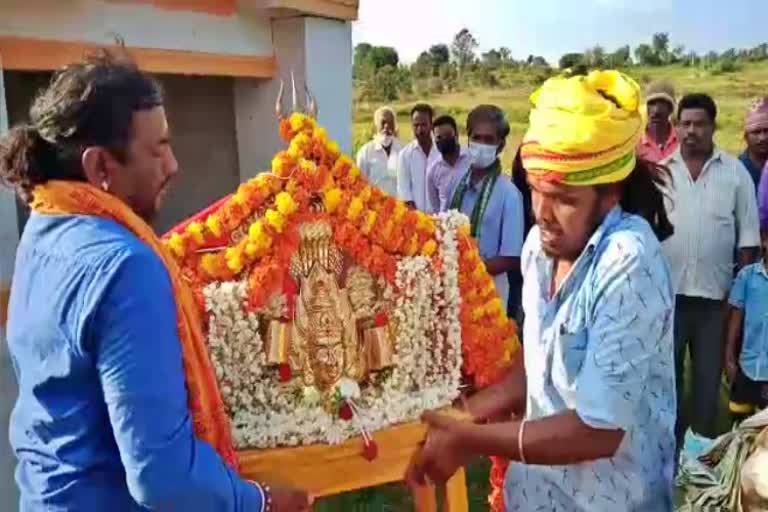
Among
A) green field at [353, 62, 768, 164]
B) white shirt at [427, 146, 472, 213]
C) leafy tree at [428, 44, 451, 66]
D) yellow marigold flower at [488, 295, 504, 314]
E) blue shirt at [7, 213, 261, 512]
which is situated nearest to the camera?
blue shirt at [7, 213, 261, 512]

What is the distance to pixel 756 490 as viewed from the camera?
1.81 meters

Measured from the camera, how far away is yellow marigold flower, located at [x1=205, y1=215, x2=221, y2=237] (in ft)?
7.67

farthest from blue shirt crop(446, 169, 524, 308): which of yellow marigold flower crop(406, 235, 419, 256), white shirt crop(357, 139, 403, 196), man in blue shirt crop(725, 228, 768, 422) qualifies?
white shirt crop(357, 139, 403, 196)

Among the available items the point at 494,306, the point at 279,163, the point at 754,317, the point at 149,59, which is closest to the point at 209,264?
the point at 279,163

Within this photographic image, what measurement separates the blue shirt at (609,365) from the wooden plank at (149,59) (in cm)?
175

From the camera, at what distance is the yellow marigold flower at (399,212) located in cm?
250

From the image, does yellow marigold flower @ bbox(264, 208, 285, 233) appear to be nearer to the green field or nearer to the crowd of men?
the crowd of men

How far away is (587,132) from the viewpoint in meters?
1.77

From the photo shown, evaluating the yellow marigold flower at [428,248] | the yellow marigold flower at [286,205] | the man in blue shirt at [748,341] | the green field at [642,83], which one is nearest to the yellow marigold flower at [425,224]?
the yellow marigold flower at [428,248]

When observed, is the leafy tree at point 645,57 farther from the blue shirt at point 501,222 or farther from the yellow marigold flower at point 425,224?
Answer: the yellow marigold flower at point 425,224

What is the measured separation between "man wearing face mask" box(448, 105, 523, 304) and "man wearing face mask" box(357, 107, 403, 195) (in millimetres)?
3308

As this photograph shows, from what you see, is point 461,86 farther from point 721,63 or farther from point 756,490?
A: point 756,490

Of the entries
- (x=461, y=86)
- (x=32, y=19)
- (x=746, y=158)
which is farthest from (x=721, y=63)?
(x=32, y=19)

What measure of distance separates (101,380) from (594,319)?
0.95 m
